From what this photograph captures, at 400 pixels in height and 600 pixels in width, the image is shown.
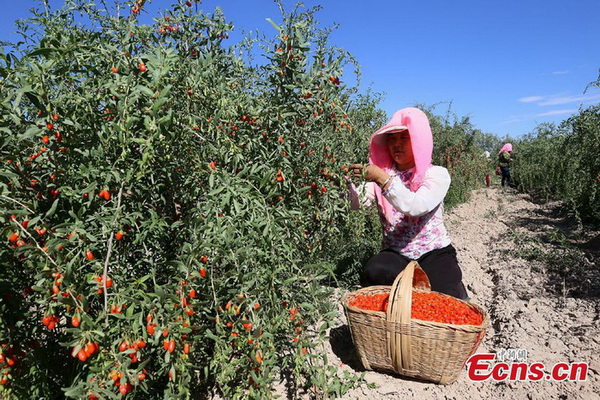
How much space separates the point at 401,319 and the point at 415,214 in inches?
27.6

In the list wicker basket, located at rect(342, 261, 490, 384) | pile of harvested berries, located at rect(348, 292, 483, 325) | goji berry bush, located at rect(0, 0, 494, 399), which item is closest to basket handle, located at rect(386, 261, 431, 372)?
wicker basket, located at rect(342, 261, 490, 384)

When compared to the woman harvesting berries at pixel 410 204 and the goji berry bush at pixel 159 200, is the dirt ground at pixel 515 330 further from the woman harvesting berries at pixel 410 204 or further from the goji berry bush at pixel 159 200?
the goji berry bush at pixel 159 200

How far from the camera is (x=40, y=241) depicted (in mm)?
1393

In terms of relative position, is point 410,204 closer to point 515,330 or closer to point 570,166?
point 515,330

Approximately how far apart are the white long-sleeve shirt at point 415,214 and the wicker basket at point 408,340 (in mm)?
400

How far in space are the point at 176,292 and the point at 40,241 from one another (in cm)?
→ 50

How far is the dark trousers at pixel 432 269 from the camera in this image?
2.68 metres

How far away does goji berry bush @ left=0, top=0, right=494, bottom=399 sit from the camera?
120 cm

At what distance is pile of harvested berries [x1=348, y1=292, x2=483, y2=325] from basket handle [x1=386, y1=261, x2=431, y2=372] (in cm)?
13

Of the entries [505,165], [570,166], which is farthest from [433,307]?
[505,165]

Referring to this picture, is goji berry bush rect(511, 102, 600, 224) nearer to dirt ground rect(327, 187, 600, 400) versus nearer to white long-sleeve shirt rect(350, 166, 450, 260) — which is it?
dirt ground rect(327, 187, 600, 400)

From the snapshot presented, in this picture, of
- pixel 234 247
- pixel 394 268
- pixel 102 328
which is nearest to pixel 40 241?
pixel 102 328

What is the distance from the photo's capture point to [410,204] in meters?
2.48

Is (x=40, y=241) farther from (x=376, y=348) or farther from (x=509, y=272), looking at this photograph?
(x=509, y=272)
